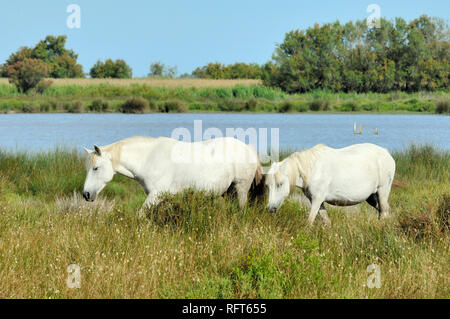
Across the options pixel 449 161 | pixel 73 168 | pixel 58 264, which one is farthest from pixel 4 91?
pixel 58 264

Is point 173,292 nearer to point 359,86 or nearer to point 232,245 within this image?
point 232,245

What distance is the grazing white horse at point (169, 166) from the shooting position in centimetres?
640

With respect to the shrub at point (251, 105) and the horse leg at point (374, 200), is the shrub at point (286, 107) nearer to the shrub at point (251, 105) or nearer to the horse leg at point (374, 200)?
the shrub at point (251, 105)

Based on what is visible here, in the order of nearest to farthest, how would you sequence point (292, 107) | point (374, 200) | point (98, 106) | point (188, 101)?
point (374, 200) < point (98, 106) < point (292, 107) < point (188, 101)

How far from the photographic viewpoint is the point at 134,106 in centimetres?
3816

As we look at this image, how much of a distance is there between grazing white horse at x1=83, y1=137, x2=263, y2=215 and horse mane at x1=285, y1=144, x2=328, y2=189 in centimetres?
116

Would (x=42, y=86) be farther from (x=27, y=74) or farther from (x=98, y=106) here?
(x=98, y=106)

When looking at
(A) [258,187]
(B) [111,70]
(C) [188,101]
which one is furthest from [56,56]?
(A) [258,187]

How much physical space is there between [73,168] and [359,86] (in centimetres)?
4765

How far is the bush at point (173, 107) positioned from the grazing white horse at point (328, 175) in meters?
32.4

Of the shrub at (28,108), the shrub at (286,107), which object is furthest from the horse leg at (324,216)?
the shrub at (28,108)

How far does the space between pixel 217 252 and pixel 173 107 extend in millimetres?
34049

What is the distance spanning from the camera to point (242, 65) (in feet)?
248
